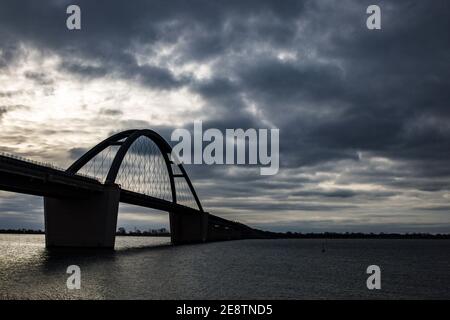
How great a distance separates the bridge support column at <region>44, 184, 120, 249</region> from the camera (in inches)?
2704

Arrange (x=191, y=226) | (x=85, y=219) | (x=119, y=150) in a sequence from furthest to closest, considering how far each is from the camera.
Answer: (x=191, y=226)
(x=119, y=150)
(x=85, y=219)

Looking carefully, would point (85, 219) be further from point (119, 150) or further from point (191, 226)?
point (191, 226)

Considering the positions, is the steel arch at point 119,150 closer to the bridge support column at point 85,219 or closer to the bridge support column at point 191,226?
the bridge support column at point 85,219

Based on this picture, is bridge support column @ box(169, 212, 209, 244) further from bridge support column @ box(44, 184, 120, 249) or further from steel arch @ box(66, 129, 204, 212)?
bridge support column @ box(44, 184, 120, 249)

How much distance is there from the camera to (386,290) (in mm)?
37344

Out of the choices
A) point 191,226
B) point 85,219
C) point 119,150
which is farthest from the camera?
point 191,226

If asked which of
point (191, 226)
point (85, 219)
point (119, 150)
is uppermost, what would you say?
point (119, 150)

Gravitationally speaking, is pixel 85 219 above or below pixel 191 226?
above

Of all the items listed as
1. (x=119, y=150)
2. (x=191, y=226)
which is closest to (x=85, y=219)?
(x=119, y=150)

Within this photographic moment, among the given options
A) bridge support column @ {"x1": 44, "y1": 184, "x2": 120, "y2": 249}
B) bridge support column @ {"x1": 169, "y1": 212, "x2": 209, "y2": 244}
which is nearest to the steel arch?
bridge support column @ {"x1": 44, "y1": 184, "x2": 120, "y2": 249}

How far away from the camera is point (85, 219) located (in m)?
69.2
